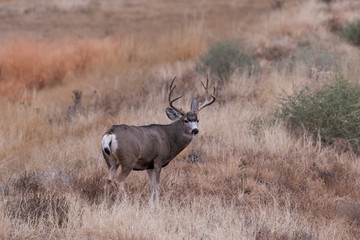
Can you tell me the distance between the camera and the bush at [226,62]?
53.0ft

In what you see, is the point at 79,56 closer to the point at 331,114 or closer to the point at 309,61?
the point at 309,61

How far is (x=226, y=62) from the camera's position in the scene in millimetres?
16453

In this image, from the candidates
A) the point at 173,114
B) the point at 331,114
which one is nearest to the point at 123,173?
the point at 173,114

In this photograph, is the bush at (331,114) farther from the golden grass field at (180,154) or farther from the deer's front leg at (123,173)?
the deer's front leg at (123,173)

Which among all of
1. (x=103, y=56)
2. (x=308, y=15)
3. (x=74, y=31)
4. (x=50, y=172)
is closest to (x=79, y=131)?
(x=50, y=172)

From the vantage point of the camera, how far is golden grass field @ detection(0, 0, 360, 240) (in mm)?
7340

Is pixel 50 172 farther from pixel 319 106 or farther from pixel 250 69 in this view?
pixel 250 69

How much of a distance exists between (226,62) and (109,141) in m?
9.31

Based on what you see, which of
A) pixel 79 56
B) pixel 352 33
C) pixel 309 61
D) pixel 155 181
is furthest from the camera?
pixel 79 56

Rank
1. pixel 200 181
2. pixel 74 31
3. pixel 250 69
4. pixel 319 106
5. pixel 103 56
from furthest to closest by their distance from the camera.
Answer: pixel 74 31 → pixel 103 56 → pixel 250 69 → pixel 319 106 → pixel 200 181

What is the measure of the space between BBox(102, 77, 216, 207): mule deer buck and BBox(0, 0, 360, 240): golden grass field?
0.34 metres

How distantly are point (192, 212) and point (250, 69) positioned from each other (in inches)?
348

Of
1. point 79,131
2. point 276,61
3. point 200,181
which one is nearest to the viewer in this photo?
point 200,181

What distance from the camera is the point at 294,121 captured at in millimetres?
11547
